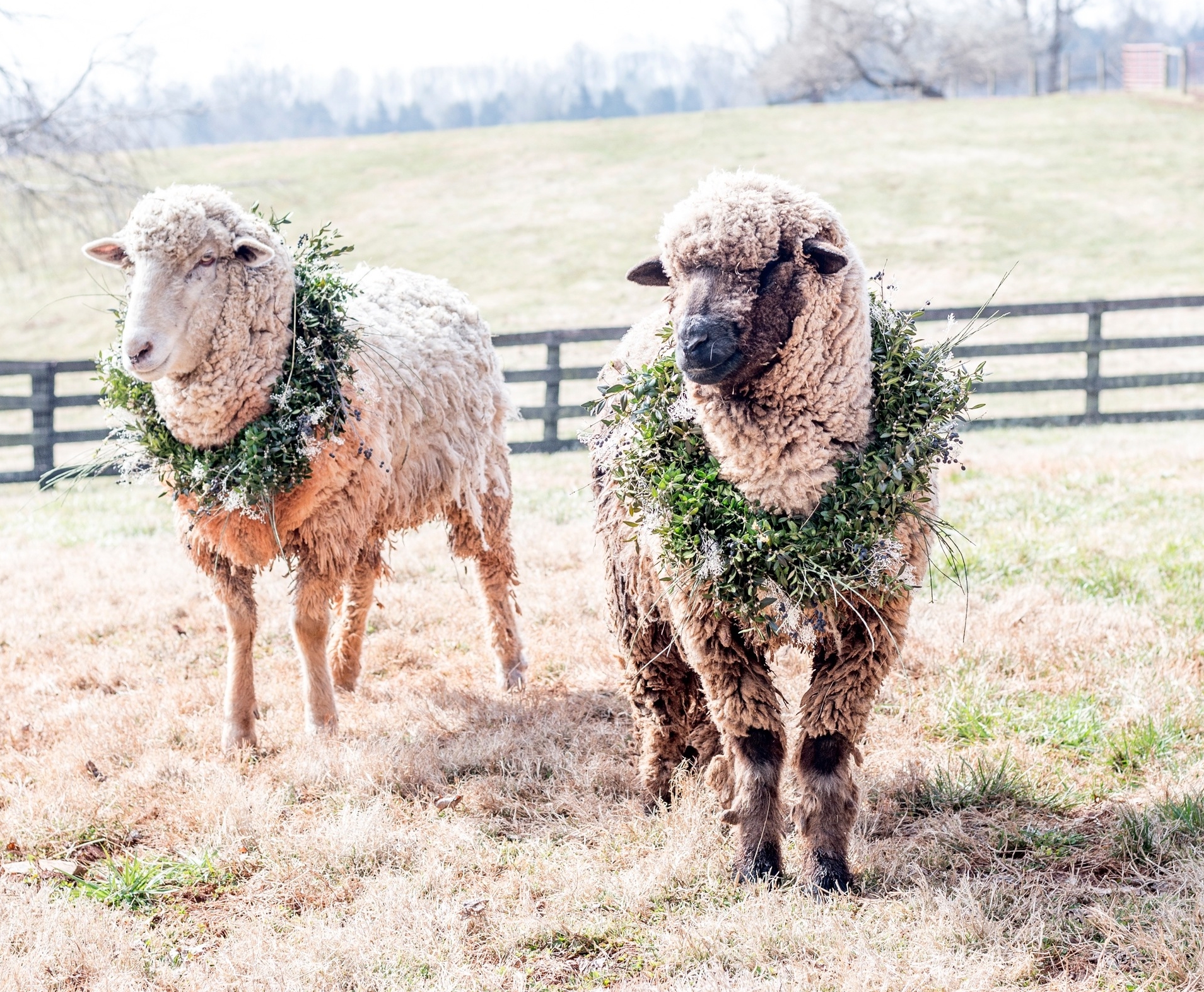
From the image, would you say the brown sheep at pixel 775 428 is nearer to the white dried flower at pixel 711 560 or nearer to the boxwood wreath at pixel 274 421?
the white dried flower at pixel 711 560

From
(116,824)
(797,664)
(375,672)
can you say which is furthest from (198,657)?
(797,664)

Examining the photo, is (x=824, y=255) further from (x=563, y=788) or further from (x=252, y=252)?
(x=252, y=252)

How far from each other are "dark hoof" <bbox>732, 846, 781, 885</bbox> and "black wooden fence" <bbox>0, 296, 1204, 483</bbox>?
29.0 ft

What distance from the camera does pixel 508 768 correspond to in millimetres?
4348

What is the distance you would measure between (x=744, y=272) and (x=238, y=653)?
282 cm

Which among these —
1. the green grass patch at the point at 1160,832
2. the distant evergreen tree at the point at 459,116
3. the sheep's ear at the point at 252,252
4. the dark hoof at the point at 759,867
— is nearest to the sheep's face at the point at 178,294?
the sheep's ear at the point at 252,252

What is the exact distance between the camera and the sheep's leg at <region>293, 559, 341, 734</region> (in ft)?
15.3

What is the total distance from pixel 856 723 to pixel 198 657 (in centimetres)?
373

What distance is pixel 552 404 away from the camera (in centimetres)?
1260

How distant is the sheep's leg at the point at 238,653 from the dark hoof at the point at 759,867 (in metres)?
2.26

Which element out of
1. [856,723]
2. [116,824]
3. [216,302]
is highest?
[216,302]

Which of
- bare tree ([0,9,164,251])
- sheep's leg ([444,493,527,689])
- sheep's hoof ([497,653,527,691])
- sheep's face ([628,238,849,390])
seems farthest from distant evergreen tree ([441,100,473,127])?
sheep's face ([628,238,849,390])

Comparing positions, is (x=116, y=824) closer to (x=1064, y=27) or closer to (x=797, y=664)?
(x=797, y=664)

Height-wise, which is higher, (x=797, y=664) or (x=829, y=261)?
(x=829, y=261)
